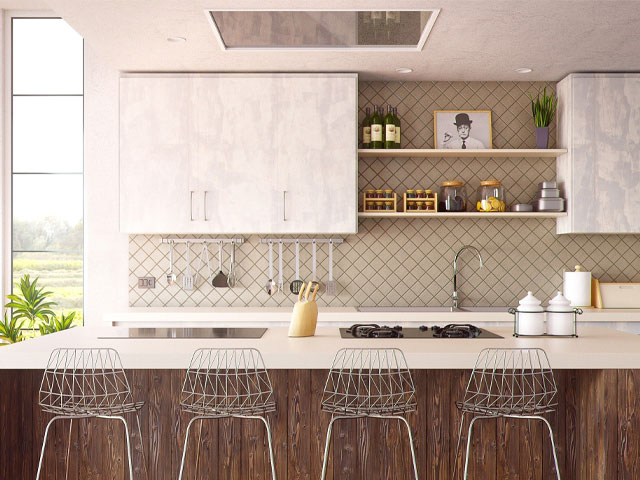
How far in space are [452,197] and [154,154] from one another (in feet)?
7.11

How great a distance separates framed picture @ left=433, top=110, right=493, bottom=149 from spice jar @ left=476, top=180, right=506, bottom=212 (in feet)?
1.04

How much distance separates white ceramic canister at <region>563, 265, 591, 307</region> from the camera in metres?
4.85

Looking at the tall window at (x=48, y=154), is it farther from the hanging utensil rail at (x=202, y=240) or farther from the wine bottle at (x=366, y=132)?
the wine bottle at (x=366, y=132)

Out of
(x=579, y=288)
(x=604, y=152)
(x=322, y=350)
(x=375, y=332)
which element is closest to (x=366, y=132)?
(x=604, y=152)

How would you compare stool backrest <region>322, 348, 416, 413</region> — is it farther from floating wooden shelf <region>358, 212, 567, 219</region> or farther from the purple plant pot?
the purple plant pot

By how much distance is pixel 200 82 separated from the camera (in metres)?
4.72

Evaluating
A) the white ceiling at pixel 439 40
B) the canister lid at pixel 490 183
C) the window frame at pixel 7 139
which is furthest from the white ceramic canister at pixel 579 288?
the window frame at pixel 7 139

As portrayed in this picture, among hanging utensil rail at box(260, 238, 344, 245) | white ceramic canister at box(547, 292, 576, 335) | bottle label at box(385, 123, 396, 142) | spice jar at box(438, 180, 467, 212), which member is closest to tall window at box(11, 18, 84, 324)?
hanging utensil rail at box(260, 238, 344, 245)

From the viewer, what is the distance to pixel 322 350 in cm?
281

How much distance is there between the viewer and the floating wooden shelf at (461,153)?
4.79 meters

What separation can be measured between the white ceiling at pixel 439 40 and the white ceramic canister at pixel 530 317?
4.96ft

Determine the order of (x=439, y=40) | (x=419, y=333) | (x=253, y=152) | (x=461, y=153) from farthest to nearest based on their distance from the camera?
(x=461, y=153), (x=253, y=152), (x=439, y=40), (x=419, y=333)

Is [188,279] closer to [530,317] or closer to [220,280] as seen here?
[220,280]

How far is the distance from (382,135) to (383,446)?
256 cm
